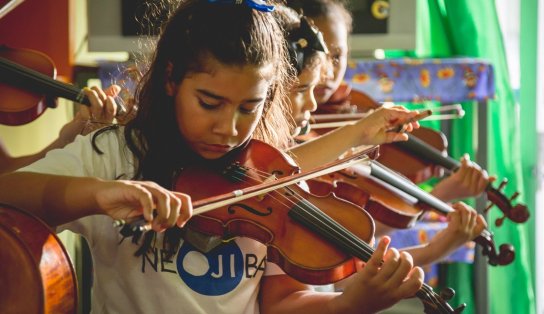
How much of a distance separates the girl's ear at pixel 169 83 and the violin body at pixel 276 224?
0.12 meters

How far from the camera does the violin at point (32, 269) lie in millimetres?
915

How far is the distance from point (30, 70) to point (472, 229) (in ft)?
2.85

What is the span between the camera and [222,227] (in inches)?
45.0

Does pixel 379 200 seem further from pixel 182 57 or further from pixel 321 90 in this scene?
pixel 182 57

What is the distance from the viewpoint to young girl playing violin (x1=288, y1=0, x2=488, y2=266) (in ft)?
5.53

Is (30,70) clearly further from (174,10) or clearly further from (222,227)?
(222,227)

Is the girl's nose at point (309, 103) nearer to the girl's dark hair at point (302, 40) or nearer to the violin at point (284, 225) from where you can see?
the girl's dark hair at point (302, 40)

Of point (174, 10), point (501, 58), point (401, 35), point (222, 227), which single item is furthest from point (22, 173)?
point (501, 58)

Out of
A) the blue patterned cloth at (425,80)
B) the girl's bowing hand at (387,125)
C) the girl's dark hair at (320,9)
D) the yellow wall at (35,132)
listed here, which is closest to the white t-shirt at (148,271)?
the girl's bowing hand at (387,125)

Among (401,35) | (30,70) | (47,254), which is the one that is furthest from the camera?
(401,35)

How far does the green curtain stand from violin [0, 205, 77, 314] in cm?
193

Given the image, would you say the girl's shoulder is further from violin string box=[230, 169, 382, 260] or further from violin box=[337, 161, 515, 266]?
violin box=[337, 161, 515, 266]

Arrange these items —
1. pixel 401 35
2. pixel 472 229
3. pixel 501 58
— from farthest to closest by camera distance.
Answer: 1. pixel 501 58
2. pixel 401 35
3. pixel 472 229

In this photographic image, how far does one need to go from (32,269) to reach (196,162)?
1.11ft
